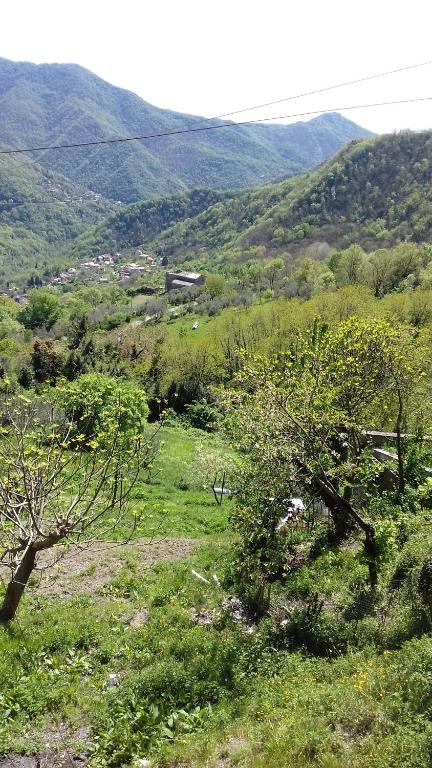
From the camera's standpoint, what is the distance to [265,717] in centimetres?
626

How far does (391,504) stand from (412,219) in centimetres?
10262

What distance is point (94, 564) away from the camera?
12352mm

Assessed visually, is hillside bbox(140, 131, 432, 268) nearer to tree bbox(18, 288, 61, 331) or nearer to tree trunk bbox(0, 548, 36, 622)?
tree bbox(18, 288, 61, 331)

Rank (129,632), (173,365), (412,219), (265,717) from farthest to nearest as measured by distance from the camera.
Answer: (412,219), (173,365), (129,632), (265,717)

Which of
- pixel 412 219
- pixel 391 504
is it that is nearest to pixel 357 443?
pixel 391 504

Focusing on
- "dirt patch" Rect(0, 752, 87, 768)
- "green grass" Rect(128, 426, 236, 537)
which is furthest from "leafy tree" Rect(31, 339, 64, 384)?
"dirt patch" Rect(0, 752, 87, 768)

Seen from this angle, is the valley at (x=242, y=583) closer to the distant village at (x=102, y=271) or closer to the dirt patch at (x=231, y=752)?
the dirt patch at (x=231, y=752)

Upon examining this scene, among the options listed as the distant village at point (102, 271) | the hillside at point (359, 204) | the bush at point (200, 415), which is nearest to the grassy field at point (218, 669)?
the bush at point (200, 415)

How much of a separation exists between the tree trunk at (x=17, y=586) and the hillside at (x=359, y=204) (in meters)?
98.7

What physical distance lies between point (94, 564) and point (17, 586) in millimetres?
3496

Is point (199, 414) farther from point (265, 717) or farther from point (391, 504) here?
point (265, 717)

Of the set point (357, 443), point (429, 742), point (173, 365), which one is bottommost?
point (173, 365)

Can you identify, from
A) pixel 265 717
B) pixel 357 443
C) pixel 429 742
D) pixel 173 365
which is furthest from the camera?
pixel 173 365

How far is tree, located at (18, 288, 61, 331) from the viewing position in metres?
70.7
